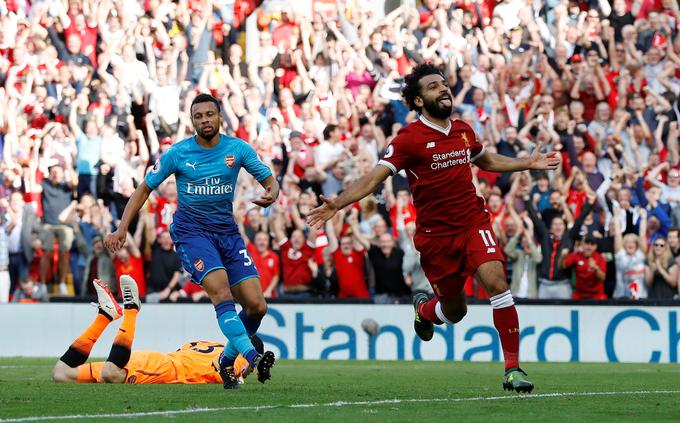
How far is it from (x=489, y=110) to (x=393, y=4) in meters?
4.23

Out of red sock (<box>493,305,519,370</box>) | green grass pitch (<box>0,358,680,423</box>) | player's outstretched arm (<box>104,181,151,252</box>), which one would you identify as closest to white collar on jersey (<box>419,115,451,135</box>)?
red sock (<box>493,305,519,370</box>)

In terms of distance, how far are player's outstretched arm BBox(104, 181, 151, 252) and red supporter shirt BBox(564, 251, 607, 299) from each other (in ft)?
29.9

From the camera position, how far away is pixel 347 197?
10.1 meters

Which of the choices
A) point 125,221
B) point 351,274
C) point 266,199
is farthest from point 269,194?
point 351,274

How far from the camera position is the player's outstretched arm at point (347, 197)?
9.62 meters

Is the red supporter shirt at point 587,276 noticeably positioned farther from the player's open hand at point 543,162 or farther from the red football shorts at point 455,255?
the player's open hand at point 543,162

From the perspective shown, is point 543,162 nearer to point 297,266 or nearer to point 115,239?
point 115,239

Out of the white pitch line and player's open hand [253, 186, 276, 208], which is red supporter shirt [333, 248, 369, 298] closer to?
player's open hand [253, 186, 276, 208]

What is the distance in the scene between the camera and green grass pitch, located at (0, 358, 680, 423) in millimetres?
8641

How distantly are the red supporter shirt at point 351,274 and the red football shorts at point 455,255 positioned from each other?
846 centimetres

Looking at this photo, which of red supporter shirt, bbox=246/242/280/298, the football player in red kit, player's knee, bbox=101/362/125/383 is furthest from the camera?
red supporter shirt, bbox=246/242/280/298

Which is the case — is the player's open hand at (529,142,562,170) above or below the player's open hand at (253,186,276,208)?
above

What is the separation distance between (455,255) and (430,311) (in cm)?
103

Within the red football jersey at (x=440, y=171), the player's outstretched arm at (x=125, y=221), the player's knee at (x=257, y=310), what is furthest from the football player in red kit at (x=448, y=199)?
the player's outstretched arm at (x=125, y=221)
